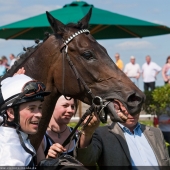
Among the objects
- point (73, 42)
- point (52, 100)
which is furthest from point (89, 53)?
point (52, 100)

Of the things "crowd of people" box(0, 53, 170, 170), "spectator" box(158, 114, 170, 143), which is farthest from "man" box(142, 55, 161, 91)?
"crowd of people" box(0, 53, 170, 170)

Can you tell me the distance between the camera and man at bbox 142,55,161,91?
55.0ft

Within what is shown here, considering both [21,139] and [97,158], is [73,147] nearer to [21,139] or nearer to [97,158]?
[97,158]

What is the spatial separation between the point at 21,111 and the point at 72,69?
A: 1.33m

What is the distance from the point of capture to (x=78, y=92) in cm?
429

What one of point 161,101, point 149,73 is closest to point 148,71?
point 149,73

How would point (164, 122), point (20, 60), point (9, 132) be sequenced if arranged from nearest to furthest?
point (9, 132) < point (20, 60) < point (164, 122)

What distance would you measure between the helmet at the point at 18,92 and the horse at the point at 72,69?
3.63 feet

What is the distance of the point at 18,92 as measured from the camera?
303 cm

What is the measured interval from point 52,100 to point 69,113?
406mm

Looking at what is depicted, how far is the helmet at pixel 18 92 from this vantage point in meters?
3.00

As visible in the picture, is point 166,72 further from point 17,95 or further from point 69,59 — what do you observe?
Answer: point 17,95

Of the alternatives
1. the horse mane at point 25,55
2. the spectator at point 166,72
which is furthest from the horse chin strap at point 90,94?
the spectator at point 166,72

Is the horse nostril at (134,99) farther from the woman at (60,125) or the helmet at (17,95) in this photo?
the helmet at (17,95)
